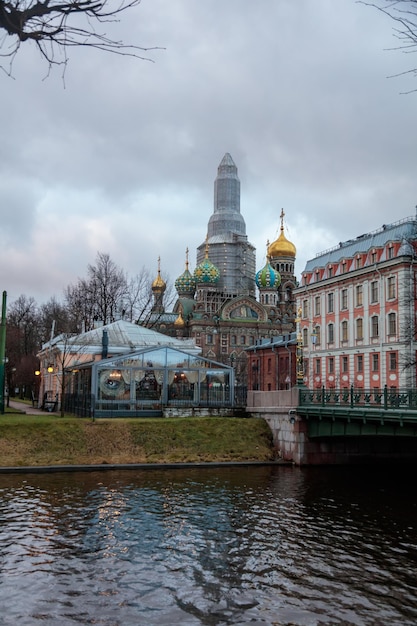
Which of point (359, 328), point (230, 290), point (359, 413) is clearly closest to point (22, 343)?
point (230, 290)

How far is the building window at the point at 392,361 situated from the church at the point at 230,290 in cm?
4421

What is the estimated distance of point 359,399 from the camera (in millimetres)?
31500

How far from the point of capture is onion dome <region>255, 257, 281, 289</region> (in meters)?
109

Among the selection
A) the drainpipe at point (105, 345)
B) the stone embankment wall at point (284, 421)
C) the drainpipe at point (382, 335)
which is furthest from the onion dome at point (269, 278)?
the stone embankment wall at point (284, 421)

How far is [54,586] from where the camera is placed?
1337 cm

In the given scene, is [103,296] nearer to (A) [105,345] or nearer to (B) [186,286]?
(A) [105,345]

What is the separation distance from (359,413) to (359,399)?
3.51 meters

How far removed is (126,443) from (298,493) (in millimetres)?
11094

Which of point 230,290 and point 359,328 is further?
point 230,290

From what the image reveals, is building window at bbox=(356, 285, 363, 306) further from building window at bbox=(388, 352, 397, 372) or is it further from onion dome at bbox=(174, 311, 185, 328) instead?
onion dome at bbox=(174, 311, 185, 328)

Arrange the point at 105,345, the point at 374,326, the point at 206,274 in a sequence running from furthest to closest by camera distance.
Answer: the point at 206,274 → the point at 374,326 → the point at 105,345

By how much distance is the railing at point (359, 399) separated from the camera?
1053 inches

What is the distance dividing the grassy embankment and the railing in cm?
396

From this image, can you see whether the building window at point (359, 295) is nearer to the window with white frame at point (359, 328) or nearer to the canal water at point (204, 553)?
the window with white frame at point (359, 328)
